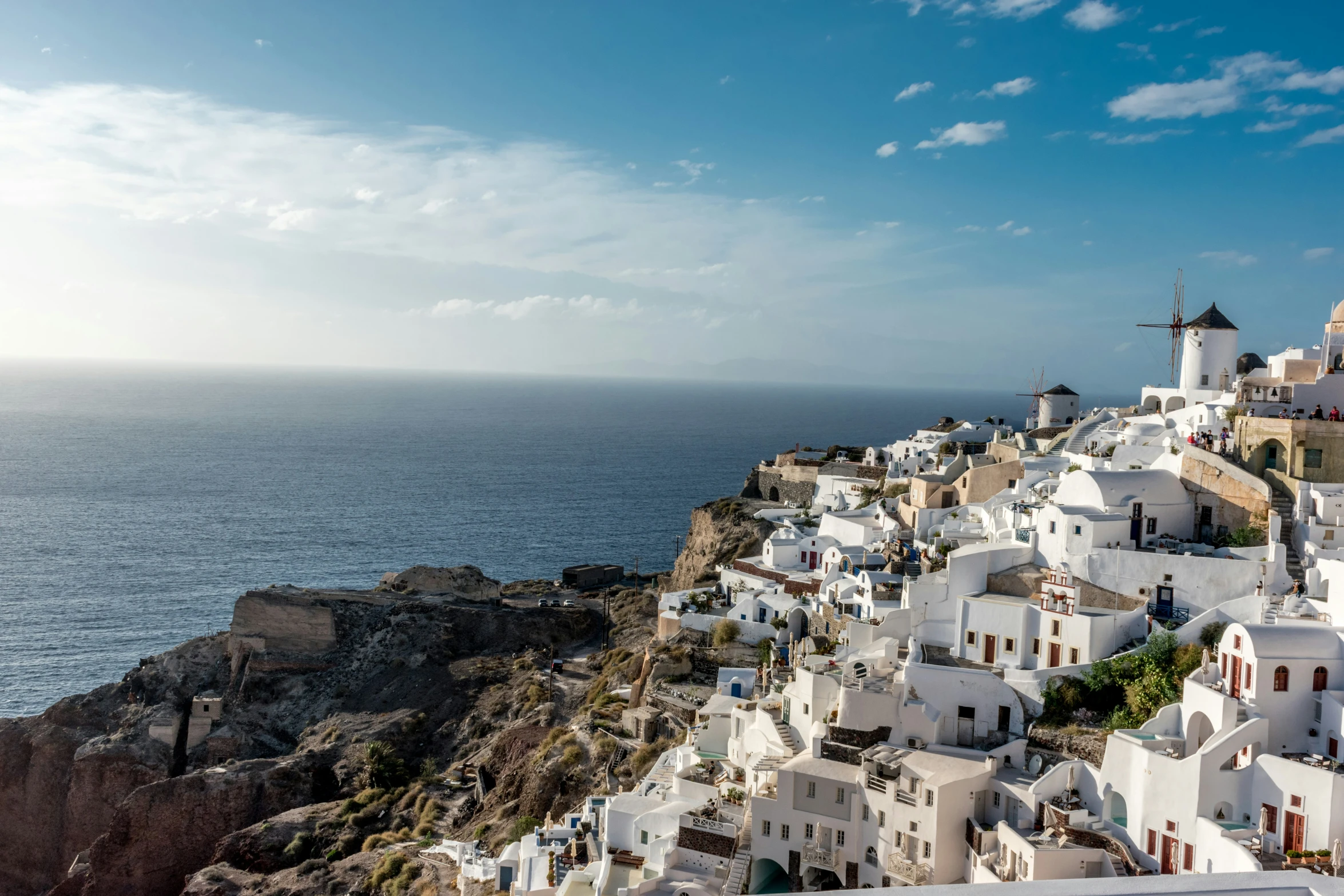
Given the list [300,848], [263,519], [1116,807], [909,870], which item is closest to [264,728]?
[300,848]

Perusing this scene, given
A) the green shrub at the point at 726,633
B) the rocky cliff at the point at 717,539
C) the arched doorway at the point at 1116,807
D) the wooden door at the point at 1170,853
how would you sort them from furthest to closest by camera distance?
1. the rocky cliff at the point at 717,539
2. the green shrub at the point at 726,633
3. the arched doorway at the point at 1116,807
4. the wooden door at the point at 1170,853

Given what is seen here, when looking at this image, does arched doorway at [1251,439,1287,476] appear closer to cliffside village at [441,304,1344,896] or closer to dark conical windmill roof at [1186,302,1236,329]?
cliffside village at [441,304,1344,896]

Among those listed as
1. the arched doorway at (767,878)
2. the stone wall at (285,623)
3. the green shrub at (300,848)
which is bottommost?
the green shrub at (300,848)

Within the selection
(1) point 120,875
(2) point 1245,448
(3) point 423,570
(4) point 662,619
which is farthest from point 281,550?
(2) point 1245,448

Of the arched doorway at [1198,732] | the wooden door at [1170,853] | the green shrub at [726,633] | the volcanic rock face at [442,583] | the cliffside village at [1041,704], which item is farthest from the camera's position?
the volcanic rock face at [442,583]

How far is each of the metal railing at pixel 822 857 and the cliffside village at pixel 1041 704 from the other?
5cm

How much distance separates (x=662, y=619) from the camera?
4494 cm

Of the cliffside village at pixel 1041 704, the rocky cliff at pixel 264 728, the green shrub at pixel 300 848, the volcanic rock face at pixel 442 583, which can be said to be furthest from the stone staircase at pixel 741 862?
the volcanic rock face at pixel 442 583

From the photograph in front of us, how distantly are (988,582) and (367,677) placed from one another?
117ft

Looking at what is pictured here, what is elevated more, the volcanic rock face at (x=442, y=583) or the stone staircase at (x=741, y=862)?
the stone staircase at (x=741, y=862)

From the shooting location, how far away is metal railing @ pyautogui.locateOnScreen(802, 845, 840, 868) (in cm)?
2480

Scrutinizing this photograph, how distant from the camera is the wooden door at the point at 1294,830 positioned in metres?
19.6

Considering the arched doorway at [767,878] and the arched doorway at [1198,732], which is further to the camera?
the arched doorway at [767,878]

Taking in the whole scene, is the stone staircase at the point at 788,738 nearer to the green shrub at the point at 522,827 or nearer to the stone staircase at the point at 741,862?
the stone staircase at the point at 741,862
